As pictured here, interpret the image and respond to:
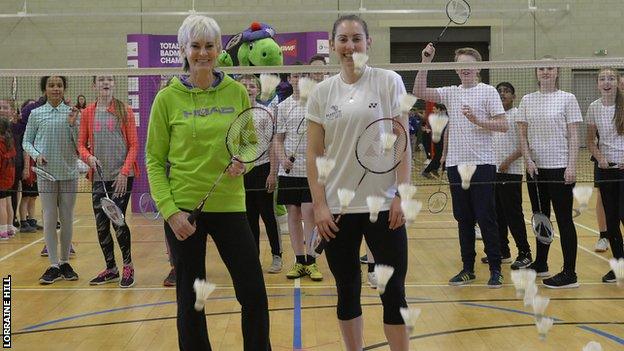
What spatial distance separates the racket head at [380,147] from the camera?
3.50 meters

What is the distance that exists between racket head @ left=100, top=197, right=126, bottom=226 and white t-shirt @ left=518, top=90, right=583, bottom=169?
3.75 m

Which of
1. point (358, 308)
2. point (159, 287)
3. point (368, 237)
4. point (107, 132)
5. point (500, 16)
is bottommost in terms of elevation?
point (159, 287)

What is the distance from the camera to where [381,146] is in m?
3.49

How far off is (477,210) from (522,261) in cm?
129

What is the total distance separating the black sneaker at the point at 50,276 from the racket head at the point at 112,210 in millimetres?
943

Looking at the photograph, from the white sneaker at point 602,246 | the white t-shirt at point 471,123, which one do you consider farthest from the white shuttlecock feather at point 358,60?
the white sneaker at point 602,246

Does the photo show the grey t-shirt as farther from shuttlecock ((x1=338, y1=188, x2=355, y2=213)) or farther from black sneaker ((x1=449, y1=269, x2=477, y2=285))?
shuttlecock ((x1=338, y1=188, x2=355, y2=213))

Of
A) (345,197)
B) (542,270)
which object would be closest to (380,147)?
(345,197)

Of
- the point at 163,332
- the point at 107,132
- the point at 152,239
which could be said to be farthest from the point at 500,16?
the point at 163,332

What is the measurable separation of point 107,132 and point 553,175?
402cm

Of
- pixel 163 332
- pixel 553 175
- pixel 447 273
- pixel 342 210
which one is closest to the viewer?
pixel 342 210

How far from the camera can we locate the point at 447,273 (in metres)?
7.42

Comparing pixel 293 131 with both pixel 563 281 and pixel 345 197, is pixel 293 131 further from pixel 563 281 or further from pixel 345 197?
pixel 345 197

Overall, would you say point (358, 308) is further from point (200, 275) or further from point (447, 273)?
point (447, 273)
